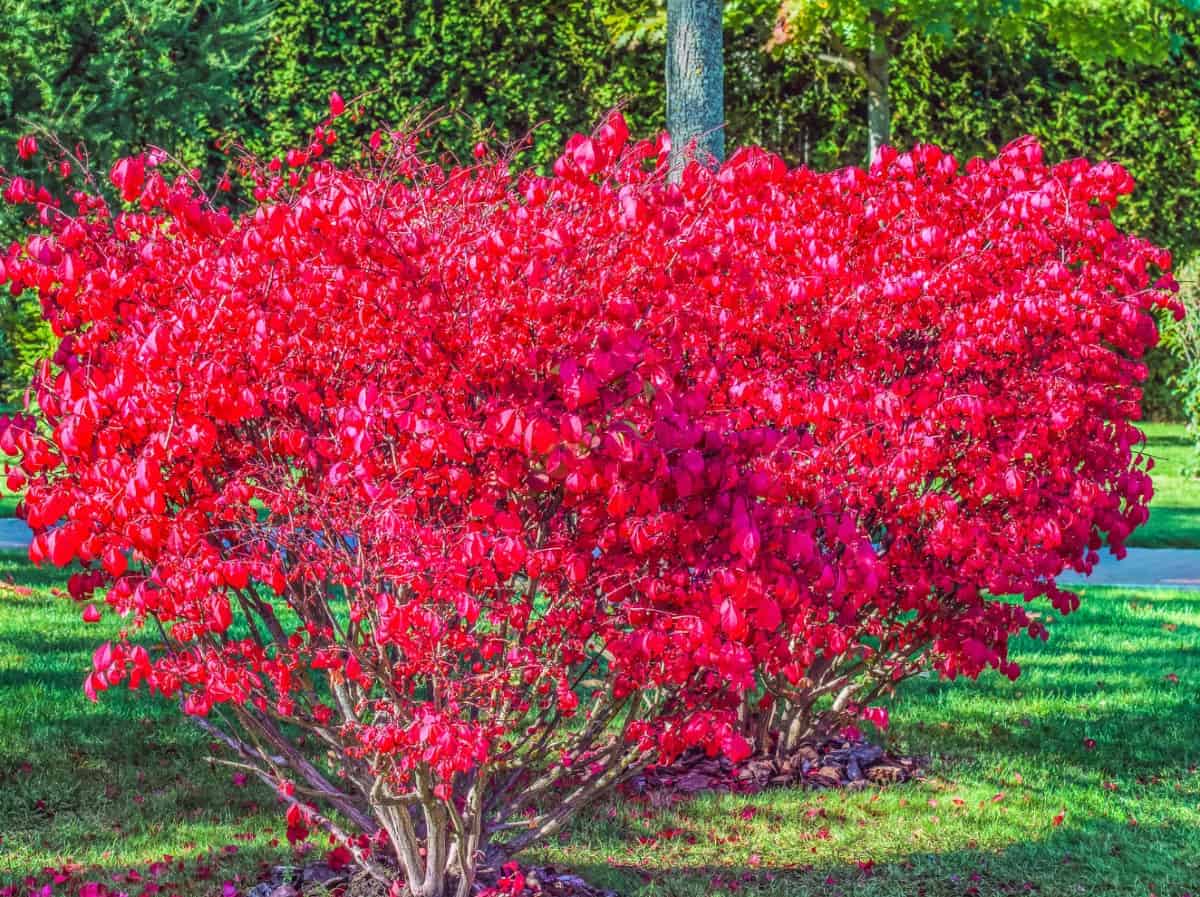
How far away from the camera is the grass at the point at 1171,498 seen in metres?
10.8

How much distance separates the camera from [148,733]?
5938 millimetres

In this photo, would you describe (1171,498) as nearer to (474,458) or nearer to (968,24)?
(968,24)

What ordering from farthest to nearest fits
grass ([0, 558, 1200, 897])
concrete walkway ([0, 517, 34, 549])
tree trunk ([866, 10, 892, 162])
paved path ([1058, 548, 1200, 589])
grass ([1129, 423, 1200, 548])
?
tree trunk ([866, 10, 892, 162])
grass ([1129, 423, 1200, 548])
concrete walkway ([0, 517, 34, 549])
paved path ([1058, 548, 1200, 589])
grass ([0, 558, 1200, 897])

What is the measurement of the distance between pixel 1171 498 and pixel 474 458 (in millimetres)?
10729

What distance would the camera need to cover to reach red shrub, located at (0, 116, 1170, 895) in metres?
3.19

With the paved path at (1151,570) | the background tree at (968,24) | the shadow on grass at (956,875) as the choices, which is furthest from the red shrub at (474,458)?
the background tree at (968,24)

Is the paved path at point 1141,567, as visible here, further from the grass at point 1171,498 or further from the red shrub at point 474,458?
the red shrub at point 474,458

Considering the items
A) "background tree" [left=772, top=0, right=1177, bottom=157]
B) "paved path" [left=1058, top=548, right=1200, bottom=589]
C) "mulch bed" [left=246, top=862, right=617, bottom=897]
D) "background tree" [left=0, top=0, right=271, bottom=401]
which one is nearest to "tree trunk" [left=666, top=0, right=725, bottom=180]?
"mulch bed" [left=246, top=862, right=617, bottom=897]

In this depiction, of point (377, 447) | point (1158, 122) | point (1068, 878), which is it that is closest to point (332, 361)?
point (377, 447)

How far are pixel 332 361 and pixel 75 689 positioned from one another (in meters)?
3.69

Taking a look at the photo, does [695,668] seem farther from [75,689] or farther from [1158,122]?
[1158,122]

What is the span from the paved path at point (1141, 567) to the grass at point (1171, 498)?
23 cm

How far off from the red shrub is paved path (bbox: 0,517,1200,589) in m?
5.37

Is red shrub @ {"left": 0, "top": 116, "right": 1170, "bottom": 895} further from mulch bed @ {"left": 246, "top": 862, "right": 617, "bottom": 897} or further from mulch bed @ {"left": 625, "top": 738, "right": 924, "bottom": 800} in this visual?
mulch bed @ {"left": 625, "top": 738, "right": 924, "bottom": 800}
